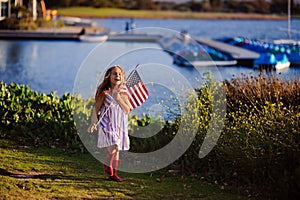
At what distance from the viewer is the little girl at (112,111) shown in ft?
16.1

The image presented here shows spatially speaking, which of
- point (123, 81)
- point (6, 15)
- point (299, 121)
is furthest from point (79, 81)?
point (6, 15)

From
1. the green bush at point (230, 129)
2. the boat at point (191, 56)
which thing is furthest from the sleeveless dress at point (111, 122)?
the boat at point (191, 56)

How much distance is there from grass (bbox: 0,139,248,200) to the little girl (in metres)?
0.31

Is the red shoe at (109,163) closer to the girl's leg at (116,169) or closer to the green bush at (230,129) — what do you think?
the girl's leg at (116,169)

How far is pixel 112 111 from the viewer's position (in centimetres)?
492

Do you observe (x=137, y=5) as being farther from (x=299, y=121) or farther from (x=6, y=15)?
(x=299, y=121)

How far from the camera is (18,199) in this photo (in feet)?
14.5

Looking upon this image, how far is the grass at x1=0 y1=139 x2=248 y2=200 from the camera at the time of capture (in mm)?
4633

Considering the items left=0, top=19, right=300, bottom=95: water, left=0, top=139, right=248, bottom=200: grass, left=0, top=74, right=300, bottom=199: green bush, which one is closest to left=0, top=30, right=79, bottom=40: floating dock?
left=0, top=19, right=300, bottom=95: water

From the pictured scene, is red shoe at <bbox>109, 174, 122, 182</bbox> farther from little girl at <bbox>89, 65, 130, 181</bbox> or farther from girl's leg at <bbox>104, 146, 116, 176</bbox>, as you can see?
little girl at <bbox>89, 65, 130, 181</bbox>

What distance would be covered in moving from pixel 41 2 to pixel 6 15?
5225 mm

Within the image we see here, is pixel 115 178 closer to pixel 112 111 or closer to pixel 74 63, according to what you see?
pixel 112 111

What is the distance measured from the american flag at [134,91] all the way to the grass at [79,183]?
65 centimetres

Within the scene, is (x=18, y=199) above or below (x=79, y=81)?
below
